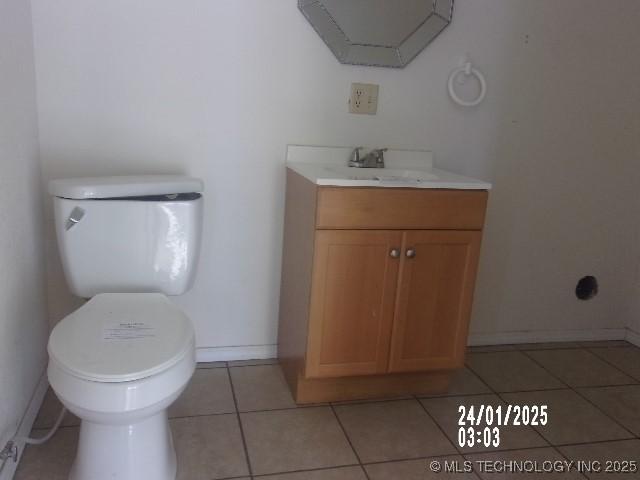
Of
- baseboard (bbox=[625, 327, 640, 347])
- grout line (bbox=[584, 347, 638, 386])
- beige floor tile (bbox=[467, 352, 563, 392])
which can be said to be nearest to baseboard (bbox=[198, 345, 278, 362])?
beige floor tile (bbox=[467, 352, 563, 392])

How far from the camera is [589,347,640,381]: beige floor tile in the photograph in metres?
2.35

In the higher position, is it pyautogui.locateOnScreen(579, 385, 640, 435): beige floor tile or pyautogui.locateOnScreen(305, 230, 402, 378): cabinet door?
pyautogui.locateOnScreen(305, 230, 402, 378): cabinet door

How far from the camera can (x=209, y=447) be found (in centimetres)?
165

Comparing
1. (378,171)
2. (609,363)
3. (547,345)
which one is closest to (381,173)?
(378,171)

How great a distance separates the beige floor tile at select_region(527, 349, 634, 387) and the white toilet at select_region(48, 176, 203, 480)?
5.16 feet

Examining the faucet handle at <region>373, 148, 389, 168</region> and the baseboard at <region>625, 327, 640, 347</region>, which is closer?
the faucet handle at <region>373, 148, 389, 168</region>

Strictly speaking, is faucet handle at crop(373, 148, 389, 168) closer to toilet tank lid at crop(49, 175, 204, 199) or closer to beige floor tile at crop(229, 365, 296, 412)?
toilet tank lid at crop(49, 175, 204, 199)

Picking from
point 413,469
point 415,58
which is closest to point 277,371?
point 413,469

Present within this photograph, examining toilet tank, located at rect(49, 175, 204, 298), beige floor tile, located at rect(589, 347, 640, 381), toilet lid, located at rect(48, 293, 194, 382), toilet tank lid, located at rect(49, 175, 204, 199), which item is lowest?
beige floor tile, located at rect(589, 347, 640, 381)

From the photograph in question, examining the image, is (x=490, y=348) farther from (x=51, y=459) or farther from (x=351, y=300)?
(x=51, y=459)

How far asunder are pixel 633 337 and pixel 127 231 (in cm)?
236

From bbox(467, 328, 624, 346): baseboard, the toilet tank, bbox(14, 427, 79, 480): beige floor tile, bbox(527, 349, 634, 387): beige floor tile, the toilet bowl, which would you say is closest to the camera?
the toilet bowl

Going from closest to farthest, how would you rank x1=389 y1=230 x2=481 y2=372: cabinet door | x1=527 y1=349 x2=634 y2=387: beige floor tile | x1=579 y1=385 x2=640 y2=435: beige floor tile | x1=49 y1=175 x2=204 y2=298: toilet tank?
x1=49 y1=175 x2=204 y2=298: toilet tank, x1=389 y1=230 x2=481 y2=372: cabinet door, x1=579 y1=385 x2=640 y2=435: beige floor tile, x1=527 y1=349 x2=634 y2=387: beige floor tile

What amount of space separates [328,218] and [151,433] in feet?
2.58
